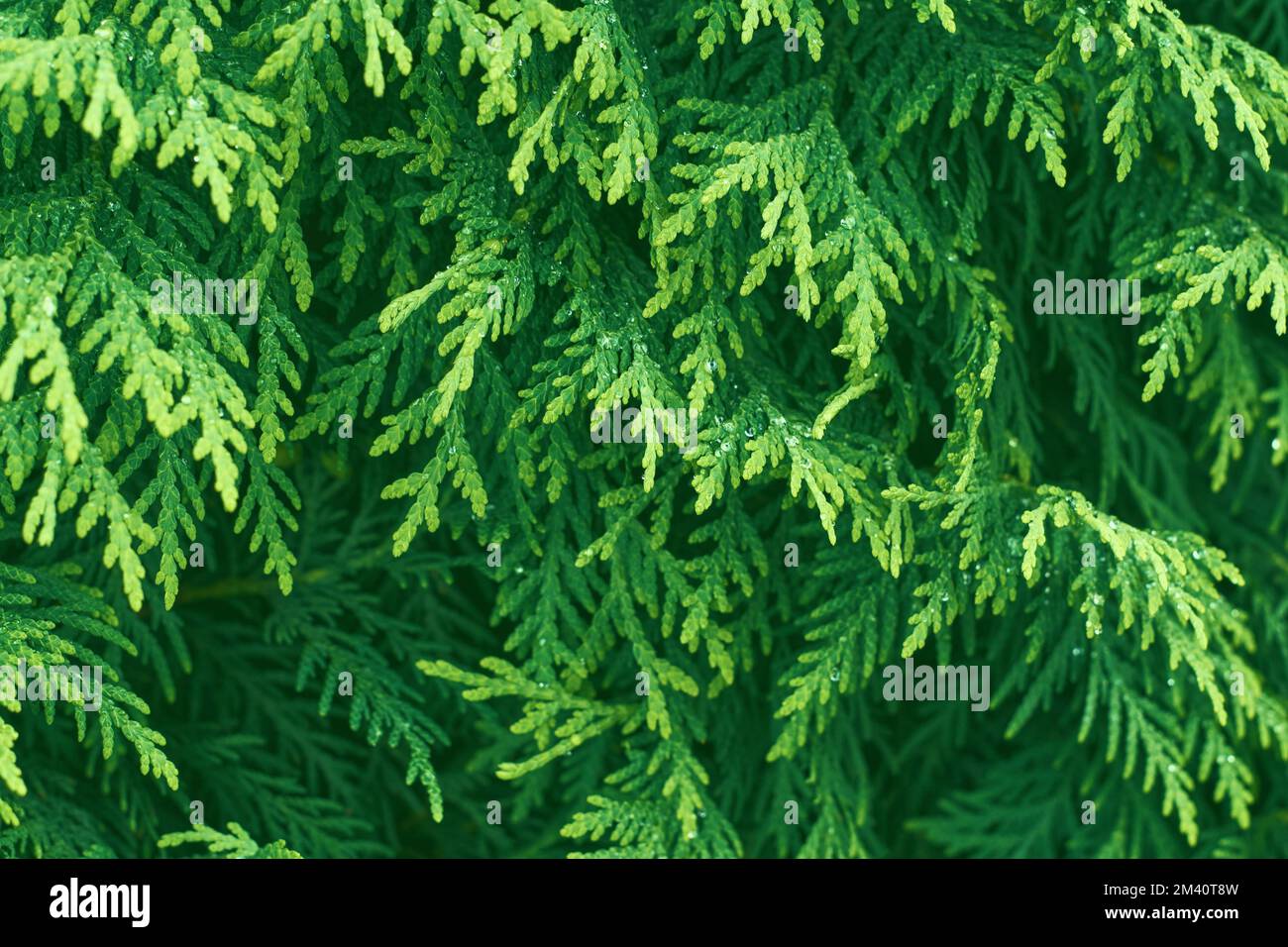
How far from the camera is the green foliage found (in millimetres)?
3002

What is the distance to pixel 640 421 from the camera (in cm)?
309

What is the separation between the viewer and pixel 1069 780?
422 centimetres

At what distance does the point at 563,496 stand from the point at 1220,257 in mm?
2158

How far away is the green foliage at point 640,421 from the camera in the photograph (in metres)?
3.00

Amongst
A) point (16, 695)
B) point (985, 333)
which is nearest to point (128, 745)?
point (16, 695)

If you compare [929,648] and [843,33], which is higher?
[843,33]

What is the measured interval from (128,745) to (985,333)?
3.26 metres

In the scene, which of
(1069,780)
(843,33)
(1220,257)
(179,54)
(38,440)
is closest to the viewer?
(179,54)

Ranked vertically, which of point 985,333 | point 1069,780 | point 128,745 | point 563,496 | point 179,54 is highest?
point 179,54

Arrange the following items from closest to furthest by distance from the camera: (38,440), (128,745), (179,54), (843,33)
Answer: (179,54), (38,440), (843,33), (128,745)
